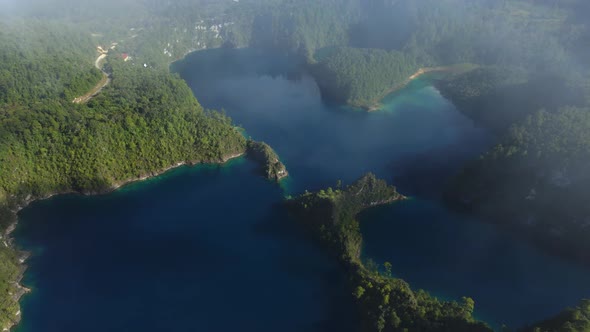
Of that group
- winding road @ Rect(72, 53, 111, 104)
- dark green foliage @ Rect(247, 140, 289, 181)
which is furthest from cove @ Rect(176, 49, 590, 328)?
winding road @ Rect(72, 53, 111, 104)

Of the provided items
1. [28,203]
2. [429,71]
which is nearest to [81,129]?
[28,203]

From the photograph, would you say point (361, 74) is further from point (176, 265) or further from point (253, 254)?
point (176, 265)

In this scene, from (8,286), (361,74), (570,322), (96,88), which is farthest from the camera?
(361,74)

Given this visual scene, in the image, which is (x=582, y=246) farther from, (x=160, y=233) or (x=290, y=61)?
(x=290, y=61)

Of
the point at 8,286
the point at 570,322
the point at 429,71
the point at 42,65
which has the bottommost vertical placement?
the point at 429,71

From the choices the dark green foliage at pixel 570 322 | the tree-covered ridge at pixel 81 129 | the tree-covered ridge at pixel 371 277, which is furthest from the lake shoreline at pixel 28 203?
the dark green foliage at pixel 570 322

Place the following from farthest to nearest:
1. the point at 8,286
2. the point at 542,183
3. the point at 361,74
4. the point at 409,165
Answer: the point at 361,74
the point at 409,165
the point at 542,183
the point at 8,286

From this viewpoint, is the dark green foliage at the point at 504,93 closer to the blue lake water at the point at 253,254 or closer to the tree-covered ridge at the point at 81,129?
the blue lake water at the point at 253,254

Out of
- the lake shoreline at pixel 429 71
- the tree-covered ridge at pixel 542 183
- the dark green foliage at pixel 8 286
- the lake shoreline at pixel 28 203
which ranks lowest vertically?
the lake shoreline at pixel 429 71
